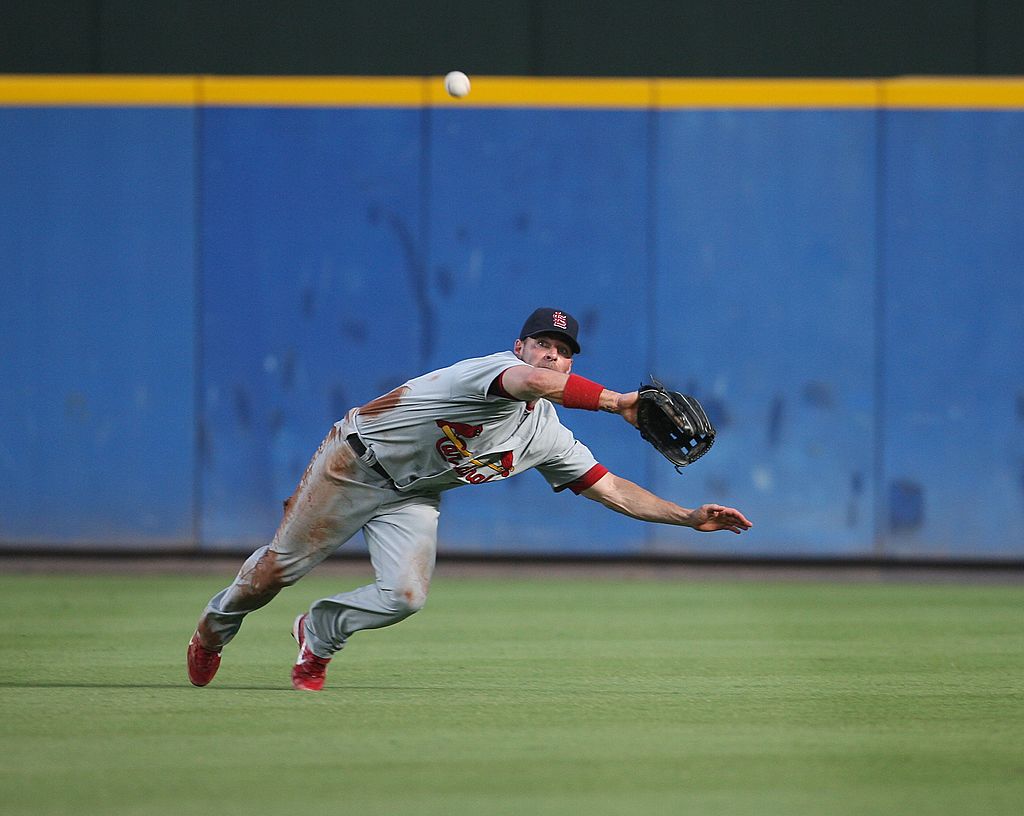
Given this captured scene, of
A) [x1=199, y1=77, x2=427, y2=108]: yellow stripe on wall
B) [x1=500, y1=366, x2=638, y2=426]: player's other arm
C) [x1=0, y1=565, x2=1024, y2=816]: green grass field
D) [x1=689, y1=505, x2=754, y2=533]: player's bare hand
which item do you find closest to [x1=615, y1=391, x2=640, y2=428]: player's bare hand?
[x1=500, y1=366, x2=638, y2=426]: player's other arm

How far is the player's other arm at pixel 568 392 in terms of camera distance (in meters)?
5.34

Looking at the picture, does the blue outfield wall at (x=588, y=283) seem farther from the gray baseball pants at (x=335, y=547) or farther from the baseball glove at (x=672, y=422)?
the baseball glove at (x=672, y=422)

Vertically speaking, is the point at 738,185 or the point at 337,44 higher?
the point at 337,44

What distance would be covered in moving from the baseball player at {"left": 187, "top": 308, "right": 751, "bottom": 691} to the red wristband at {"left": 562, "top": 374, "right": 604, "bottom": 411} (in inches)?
24.4

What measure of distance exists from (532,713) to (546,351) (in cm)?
148

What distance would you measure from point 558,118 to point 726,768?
23.9 feet

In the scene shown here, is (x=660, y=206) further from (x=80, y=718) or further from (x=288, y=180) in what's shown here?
(x=80, y=718)

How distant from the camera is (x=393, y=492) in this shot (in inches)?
250

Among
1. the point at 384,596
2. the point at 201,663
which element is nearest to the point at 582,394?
the point at 384,596

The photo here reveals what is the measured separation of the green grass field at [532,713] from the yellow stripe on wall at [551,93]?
13.0 ft

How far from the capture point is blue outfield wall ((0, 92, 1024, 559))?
11234mm

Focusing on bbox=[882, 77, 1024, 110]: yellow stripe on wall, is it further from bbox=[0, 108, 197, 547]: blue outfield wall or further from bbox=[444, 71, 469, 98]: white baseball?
bbox=[0, 108, 197, 547]: blue outfield wall

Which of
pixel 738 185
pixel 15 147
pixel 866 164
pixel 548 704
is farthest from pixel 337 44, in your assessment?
pixel 548 704

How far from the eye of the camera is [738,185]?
1127 centimetres
